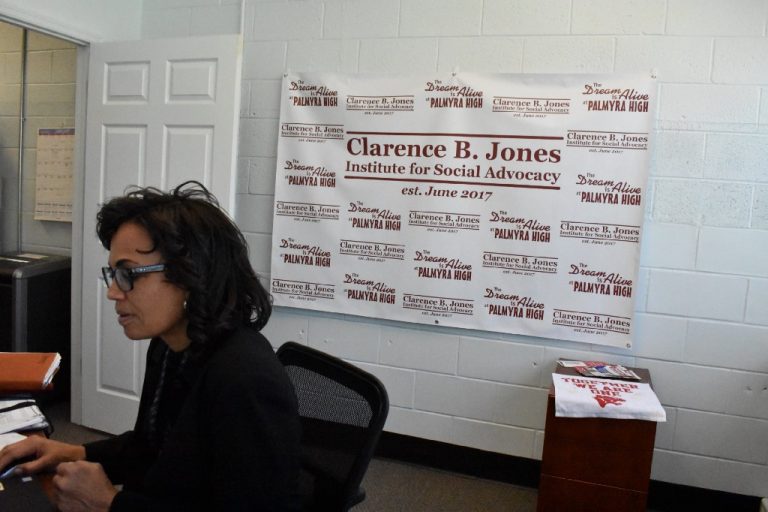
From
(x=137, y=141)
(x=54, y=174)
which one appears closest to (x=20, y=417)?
(x=137, y=141)

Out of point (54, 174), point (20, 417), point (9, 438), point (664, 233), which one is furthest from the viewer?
point (54, 174)

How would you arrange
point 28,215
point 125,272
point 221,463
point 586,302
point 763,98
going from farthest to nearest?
point 28,215 < point 586,302 < point 763,98 < point 125,272 < point 221,463

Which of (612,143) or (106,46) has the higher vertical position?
(106,46)

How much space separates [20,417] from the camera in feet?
4.62

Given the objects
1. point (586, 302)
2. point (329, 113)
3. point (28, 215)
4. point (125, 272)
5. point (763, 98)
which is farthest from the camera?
point (28, 215)

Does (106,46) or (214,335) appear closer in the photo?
(214,335)

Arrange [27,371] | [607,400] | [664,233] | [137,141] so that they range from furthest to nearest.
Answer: [137,141], [664,233], [607,400], [27,371]

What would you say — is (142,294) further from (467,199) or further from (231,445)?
(467,199)

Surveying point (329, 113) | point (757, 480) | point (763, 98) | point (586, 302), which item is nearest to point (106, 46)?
point (329, 113)

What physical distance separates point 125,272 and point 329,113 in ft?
6.30

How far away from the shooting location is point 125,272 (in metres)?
1.16

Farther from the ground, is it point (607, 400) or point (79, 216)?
point (79, 216)

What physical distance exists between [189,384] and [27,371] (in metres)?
0.67

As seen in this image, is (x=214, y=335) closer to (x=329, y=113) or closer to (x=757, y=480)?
(x=329, y=113)
